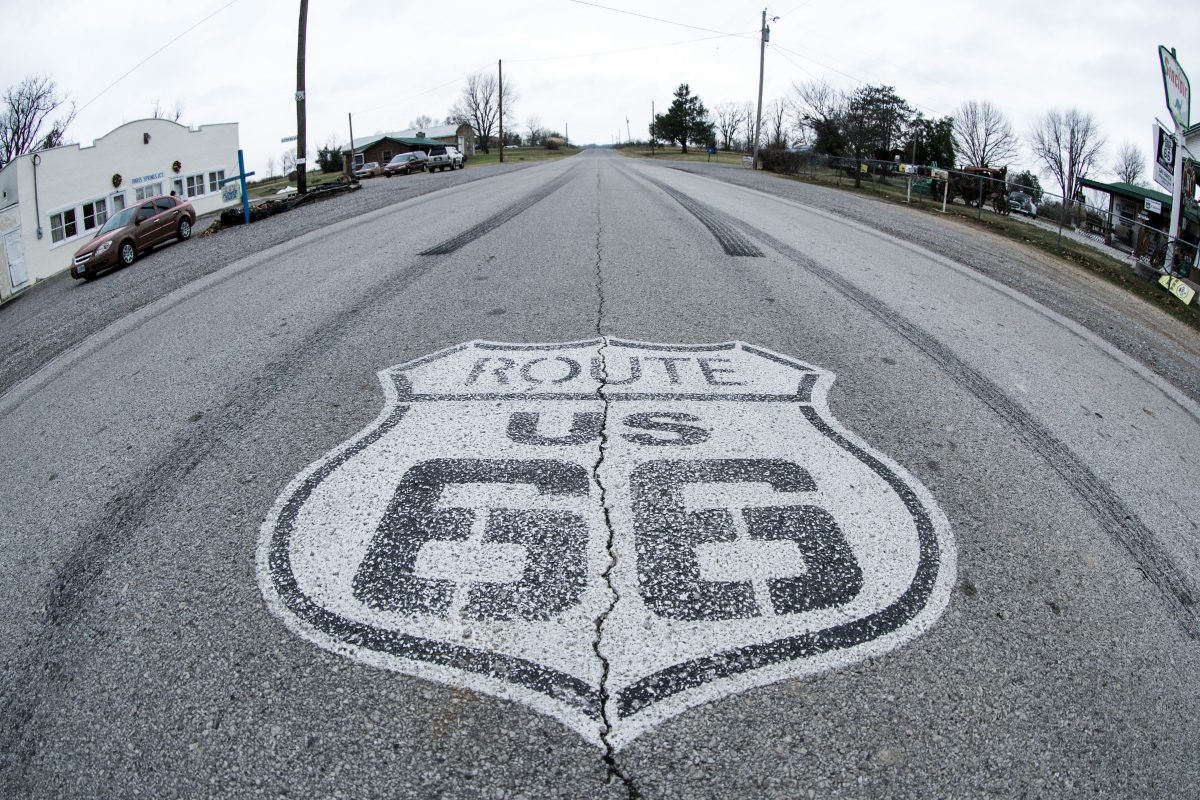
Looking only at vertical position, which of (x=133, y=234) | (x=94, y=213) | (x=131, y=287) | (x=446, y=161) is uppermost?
(x=446, y=161)

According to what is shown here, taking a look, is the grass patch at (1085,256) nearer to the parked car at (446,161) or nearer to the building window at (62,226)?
the parked car at (446,161)

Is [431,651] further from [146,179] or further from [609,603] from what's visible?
[146,179]

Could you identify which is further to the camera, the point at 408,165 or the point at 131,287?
the point at 408,165

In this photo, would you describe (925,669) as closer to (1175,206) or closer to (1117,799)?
(1117,799)

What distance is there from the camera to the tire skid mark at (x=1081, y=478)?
376 cm

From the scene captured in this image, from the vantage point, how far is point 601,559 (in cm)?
363

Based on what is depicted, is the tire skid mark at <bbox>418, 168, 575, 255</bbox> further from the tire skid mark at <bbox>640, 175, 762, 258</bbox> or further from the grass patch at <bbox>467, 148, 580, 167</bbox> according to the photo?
the grass patch at <bbox>467, 148, 580, 167</bbox>

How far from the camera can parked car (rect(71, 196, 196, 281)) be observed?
606 inches

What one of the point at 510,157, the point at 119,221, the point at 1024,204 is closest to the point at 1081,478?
the point at 119,221

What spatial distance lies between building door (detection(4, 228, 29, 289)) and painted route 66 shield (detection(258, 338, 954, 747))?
2743cm

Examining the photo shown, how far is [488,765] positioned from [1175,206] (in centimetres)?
2060

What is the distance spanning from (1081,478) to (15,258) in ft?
105

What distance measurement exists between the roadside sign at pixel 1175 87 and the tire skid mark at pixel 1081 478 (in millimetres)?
13194

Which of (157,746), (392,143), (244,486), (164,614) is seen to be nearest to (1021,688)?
(157,746)
